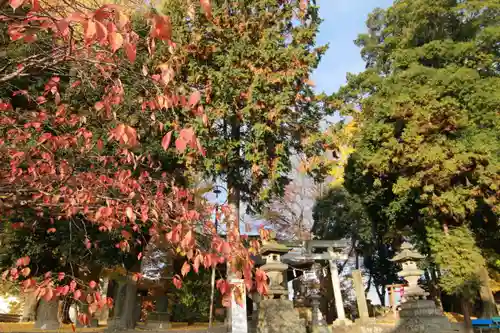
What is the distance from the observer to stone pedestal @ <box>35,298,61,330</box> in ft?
37.0

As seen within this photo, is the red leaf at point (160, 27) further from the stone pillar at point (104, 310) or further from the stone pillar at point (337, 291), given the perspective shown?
the stone pillar at point (104, 310)

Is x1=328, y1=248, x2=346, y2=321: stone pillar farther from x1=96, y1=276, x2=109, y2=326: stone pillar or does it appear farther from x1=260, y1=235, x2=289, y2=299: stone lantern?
x1=96, y1=276, x2=109, y2=326: stone pillar

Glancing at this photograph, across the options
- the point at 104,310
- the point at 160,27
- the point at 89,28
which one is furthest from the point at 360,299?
the point at 89,28

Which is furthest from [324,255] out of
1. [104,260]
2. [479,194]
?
[104,260]

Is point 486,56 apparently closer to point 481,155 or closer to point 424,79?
point 424,79

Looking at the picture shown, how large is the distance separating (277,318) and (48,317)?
26.1 feet

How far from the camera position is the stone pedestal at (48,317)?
11.3 meters

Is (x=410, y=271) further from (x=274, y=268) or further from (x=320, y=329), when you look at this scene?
(x=320, y=329)

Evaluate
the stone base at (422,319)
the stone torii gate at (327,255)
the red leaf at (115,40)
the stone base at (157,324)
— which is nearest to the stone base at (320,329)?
the stone torii gate at (327,255)

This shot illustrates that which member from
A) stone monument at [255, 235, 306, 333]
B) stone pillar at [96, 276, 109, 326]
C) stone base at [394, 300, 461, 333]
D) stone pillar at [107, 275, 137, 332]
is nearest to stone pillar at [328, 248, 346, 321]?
stone base at [394, 300, 461, 333]

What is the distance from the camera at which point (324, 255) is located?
16.7 meters

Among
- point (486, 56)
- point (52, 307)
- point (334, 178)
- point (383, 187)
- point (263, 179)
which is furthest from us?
point (334, 178)

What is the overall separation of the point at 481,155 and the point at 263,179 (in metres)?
8.08

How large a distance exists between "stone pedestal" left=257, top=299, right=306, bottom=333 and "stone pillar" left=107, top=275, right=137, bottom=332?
5.40 meters
